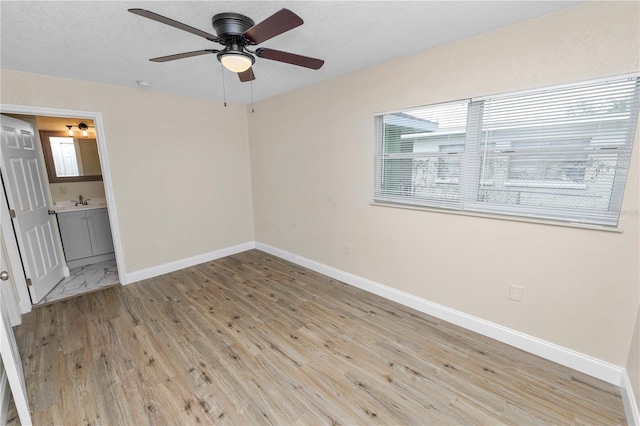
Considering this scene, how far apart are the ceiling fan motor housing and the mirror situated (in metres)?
3.72

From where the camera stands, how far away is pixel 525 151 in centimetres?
203

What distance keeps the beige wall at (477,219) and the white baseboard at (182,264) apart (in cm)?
141

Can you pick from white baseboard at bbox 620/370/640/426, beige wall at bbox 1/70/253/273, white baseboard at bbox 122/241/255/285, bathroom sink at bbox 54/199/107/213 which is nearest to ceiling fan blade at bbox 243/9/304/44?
beige wall at bbox 1/70/253/273

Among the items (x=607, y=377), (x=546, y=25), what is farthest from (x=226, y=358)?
(x=546, y=25)

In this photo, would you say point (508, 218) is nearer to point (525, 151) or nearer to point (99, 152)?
point (525, 151)

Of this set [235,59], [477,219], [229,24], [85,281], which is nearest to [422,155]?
[477,219]

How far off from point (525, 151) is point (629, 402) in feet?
5.58

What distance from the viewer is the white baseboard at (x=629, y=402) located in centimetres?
152

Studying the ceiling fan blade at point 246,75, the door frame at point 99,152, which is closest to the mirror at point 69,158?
the door frame at point 99,152

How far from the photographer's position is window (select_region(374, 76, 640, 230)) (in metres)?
1.73

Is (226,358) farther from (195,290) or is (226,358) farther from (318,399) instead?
(195,290)

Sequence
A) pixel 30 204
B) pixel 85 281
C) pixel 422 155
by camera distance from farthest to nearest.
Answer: pixel 85 281 < pixel 30 204 < pixel 422 155

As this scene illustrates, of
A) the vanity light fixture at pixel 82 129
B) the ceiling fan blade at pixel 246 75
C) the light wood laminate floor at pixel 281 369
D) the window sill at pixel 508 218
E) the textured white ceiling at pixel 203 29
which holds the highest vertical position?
the textured white ceiling at pixel 203 29

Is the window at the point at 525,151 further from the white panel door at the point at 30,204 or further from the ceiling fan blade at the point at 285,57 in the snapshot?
the white panel door at the point at 30,204
